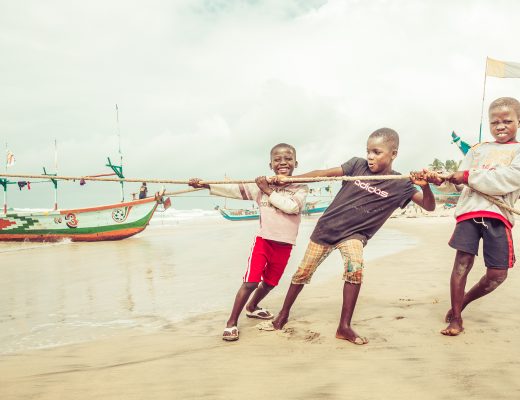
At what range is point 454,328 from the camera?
2.88m

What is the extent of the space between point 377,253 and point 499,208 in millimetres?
5876

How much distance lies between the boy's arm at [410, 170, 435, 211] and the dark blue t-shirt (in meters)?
0.09

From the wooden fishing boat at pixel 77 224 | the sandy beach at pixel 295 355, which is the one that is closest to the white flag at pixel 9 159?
the wooden fishing boat at pixel 77 224

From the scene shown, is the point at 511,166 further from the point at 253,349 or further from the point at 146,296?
the point at 146,296

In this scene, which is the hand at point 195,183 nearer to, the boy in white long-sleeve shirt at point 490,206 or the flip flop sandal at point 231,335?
the flip flop sandal at point 231,335

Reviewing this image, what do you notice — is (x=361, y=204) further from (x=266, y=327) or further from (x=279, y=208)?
(x=266, y=327)

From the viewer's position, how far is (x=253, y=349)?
9.02ft

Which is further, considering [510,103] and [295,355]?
[510,103]

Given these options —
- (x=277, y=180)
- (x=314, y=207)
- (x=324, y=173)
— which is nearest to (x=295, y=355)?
(x=277, y=180)

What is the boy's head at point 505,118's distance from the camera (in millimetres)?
2900

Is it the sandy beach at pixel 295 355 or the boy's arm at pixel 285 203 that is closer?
the sandy beach at pixel 295 355

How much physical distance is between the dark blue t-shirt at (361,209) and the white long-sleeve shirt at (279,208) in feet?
0.80

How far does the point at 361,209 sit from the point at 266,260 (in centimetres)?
91

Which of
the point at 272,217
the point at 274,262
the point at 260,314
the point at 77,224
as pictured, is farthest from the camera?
the point at 77,224
